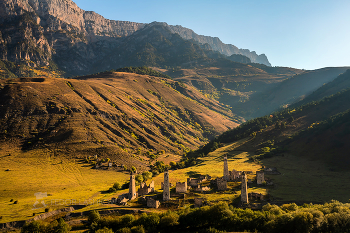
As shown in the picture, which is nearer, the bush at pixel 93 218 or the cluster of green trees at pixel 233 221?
the cluster of green trees at pixel 233 221

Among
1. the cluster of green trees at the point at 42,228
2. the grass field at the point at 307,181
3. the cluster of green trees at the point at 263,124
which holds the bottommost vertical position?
the grass field at the point at 307,181

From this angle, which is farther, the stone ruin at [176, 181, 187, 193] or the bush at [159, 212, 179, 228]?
the stone ruin at [176, 181, 187, 193]

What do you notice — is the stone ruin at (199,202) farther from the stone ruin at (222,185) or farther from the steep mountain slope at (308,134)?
the steep mountain slope at (308,134)

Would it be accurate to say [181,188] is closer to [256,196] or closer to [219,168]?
[256,196]

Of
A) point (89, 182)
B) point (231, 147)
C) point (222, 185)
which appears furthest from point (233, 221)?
point (231, 147)

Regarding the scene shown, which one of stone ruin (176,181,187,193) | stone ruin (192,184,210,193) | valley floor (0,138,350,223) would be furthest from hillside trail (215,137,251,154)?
stone ruin (176,181,187,193)

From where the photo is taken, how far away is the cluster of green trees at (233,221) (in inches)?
1506

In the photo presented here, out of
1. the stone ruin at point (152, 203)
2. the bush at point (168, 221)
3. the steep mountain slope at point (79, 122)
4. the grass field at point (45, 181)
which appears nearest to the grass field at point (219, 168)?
the stone ruin at point (152, 203)

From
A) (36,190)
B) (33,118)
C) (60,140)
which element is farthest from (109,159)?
(33,118)

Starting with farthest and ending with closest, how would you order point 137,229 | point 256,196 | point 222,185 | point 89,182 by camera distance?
point 89,182, point 222,185, point 256,196, point 137,229

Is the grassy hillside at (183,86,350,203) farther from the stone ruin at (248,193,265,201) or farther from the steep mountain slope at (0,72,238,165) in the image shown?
the steep mountain slope at (0,72,238,165)

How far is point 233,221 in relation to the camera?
41812 mm

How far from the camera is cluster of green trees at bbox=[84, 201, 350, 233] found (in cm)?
3825

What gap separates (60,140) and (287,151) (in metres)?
108
